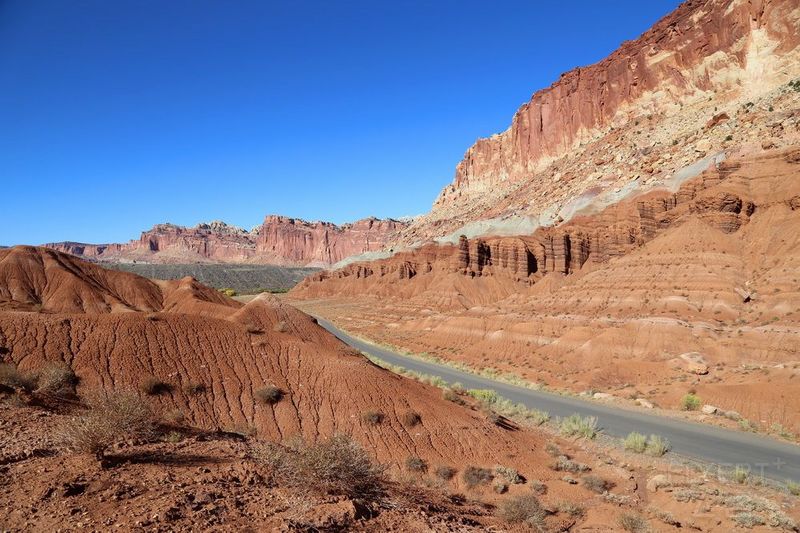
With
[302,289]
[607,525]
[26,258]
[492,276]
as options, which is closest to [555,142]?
[492,276]

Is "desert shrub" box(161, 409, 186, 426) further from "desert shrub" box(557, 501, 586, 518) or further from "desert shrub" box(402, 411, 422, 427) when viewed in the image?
"desert shrub" box(557, 501, 586, 518)

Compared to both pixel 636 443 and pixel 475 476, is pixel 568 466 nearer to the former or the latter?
pixel 475 476

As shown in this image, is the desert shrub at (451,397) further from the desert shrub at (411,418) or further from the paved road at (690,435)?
the paved road at (690,435)

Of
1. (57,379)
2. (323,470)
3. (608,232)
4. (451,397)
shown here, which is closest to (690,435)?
(451,397)

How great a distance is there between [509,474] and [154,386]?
12.7 metres

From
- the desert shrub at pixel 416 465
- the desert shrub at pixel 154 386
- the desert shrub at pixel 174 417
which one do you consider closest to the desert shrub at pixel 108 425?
the desert shrub at pixel 174 417

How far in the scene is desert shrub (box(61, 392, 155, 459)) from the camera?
305 inches

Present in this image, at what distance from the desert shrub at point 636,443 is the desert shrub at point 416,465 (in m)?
9.35

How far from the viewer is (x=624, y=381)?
32094 millimetres

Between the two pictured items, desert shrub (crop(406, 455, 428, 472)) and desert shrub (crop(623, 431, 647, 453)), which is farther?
desert shrub (crop(623, 431, 647, 453))

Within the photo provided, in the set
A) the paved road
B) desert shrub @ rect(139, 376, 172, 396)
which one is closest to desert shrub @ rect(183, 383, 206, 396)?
desert shrub @ rect(139, 376, 172, 396)

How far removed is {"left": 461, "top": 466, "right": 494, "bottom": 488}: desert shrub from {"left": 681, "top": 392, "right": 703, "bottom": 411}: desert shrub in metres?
17.1

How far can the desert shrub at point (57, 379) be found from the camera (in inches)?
508

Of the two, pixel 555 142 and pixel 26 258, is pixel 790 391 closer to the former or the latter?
pixel 26 258
